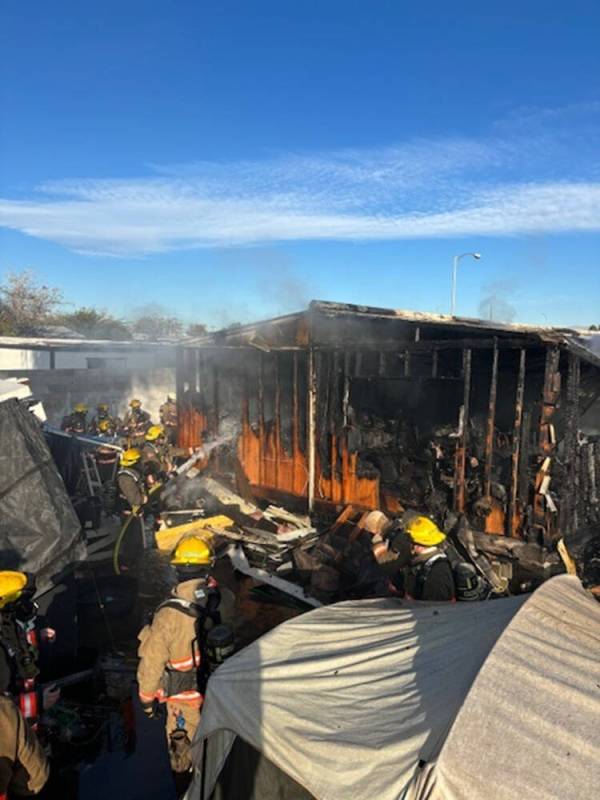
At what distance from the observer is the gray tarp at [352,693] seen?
2545 millimetres

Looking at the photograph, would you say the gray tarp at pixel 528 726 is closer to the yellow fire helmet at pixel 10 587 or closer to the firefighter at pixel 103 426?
the yellow fire helmet at pixel 10 587

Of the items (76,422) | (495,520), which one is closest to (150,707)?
(495,520)

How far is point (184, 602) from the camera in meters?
4.41

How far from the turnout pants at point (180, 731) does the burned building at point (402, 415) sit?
5.29m

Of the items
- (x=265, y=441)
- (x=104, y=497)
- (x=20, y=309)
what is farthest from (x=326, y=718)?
(x=20, y=309)

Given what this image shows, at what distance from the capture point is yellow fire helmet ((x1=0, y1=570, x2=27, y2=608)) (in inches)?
171

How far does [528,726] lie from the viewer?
236 centimetres

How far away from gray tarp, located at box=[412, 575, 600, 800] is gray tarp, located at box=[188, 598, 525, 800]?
12cm

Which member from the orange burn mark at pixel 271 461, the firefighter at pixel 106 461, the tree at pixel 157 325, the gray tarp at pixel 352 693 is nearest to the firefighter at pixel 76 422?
the firefighter at pixel 106 461

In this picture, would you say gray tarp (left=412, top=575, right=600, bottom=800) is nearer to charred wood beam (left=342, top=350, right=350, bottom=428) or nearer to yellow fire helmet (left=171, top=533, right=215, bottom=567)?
yellow fire helmet (left=171, top=533, right=215, bottom=567)

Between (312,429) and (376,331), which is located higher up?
(376,331)

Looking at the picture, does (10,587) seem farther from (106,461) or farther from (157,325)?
(157,325)

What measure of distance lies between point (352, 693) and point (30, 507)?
6.98 meters

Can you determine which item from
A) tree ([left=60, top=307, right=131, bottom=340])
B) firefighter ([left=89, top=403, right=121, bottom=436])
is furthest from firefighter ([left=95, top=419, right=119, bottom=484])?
tree ([left=60, top=307, right=131, bottom=340])
